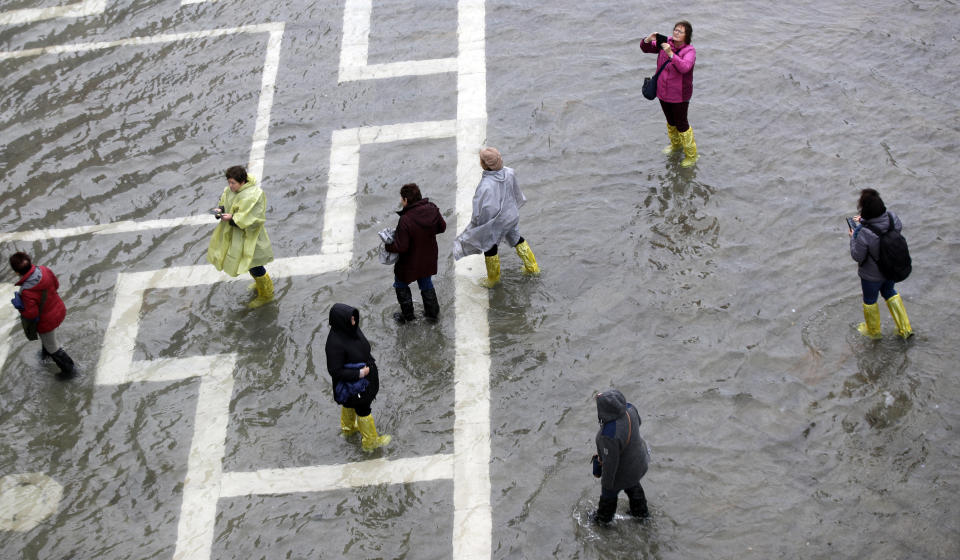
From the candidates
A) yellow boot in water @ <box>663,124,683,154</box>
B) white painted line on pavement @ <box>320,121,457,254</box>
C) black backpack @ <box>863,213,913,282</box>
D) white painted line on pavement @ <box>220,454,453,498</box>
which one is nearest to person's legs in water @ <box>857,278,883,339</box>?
black backpack @ <box>863,213,913,282</box>

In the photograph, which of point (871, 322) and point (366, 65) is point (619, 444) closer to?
point (871, 322)

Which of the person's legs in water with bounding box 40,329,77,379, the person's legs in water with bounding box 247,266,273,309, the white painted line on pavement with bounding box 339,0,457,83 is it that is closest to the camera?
the person's legs in water with bounding box 40,329,77,379

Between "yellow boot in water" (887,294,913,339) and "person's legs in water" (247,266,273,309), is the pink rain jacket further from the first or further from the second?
"person's legs in water" (247,266,273,309)

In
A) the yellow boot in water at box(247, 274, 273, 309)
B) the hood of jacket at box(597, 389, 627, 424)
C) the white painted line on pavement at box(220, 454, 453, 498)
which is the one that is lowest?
the white painted line on pavement at box(220, 454, 453, 498)

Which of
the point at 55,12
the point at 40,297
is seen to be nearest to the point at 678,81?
the point at 40,297

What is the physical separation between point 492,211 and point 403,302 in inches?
48.1

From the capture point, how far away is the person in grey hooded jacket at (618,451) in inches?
256

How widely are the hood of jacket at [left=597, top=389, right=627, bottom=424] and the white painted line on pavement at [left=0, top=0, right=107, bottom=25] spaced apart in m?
11.5

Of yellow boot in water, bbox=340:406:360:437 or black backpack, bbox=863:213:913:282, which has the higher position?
black backpack, bbox=863:213:913:282

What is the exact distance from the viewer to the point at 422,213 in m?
8.58

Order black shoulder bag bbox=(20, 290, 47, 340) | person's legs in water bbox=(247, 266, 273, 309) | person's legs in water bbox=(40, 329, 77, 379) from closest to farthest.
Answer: black shoulder bag bbox=(20, 290, 47, 340)
person's legs in water bbox=(40, 329, 77, 379)
person's legs in water bbox=(247, 266, 273, 309)

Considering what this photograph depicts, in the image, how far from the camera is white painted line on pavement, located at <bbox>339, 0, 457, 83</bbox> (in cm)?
1277

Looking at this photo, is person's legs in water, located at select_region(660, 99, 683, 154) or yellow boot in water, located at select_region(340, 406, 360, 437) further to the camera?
person's legs in water, located at select_region(660, 99, 683, 154)

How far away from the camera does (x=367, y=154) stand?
1155 centimetres
